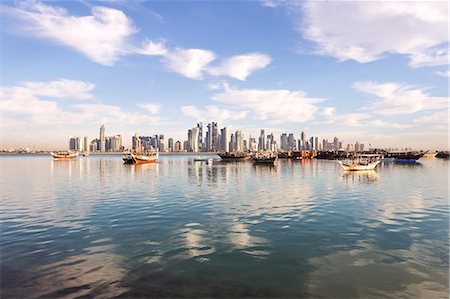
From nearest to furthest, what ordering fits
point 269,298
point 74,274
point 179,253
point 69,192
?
1. point 269,298
2. point 74,274
3. point 179,253
4. point 69,192

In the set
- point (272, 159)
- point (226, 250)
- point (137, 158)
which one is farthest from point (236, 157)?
point (226, 250)

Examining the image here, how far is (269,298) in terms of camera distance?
973 cm

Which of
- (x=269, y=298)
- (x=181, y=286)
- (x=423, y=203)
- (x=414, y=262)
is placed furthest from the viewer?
(x=423, y=203)

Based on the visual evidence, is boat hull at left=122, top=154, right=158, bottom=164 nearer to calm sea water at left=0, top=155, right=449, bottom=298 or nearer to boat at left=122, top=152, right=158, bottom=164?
boat at left=122, top=152, right=158, bottom=164

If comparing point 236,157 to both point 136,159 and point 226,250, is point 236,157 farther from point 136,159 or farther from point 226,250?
point 226,250

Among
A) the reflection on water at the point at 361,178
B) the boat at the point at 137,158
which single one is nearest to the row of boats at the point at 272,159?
the boat at the point at 137,158

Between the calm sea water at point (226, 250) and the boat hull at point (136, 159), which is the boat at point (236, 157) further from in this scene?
the calm sea water at point (226, 250)

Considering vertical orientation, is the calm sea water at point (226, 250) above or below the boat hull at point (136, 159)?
below

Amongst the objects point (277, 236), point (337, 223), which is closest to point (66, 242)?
point (277, 236)

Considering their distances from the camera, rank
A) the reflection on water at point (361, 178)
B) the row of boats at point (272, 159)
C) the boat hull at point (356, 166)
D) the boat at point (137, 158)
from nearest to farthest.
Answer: the reflection on water at point (361, 178) < the boat hull at point (356, 166) < the row of boats at point (272, 159) < the boat at point (137, 158)

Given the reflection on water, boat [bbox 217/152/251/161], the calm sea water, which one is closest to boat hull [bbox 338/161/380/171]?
the reflection on water

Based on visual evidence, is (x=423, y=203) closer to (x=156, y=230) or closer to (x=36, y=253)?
(x=156, y=230)

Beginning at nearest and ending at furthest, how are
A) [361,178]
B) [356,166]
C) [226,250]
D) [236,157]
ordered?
1. [226,250]
2. [361,178]
3. [356,166]
4. [236,157]

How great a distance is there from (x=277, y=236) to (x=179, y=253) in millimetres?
6106
